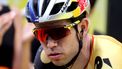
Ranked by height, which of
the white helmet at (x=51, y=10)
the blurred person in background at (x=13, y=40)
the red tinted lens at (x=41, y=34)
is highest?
the white helmet at (x=51, y=10)

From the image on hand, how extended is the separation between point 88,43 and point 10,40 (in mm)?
1503

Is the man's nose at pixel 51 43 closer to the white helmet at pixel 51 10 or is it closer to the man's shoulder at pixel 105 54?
the white helmet at pixel 51 10

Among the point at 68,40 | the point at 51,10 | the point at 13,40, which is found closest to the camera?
the point at 51,10

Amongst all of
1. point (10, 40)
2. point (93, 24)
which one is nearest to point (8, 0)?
point (10, 40)

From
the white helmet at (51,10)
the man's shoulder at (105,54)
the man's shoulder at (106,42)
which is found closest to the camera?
the white helmet at (51,10)

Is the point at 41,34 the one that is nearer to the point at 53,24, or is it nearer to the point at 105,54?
the point at 53,24

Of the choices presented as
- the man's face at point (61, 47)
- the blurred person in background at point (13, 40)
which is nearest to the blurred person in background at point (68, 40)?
the man's face at point (61, 47)

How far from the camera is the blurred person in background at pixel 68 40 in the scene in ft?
11.4

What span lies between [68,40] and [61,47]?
2.9 inches

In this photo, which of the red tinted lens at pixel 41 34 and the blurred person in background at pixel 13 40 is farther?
the blurred person in background at pixel 13 40

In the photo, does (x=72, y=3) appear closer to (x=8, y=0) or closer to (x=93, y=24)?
(x=8, y=0)

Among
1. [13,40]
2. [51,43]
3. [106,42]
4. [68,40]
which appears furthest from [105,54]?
[13,40]

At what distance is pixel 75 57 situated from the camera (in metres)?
3.69

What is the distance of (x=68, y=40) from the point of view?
359 cm
